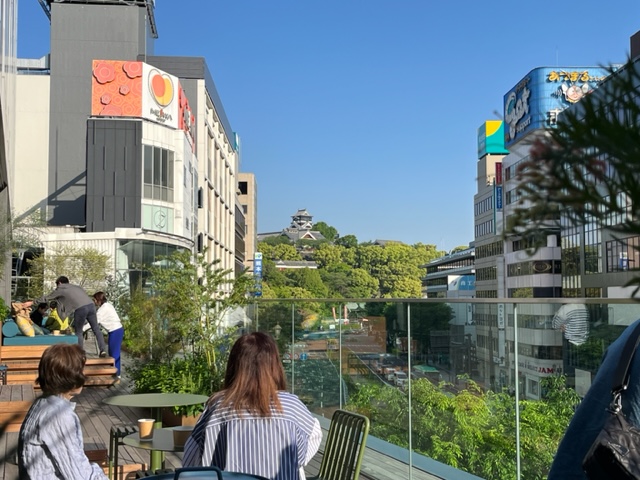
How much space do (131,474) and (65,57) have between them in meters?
59.4

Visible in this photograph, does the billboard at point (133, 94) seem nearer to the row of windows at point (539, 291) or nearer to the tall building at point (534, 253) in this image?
the tall building at point (534, 253)

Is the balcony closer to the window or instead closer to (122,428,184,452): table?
(122,428,184,452): table

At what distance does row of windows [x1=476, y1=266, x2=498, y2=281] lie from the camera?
12759 centimetres

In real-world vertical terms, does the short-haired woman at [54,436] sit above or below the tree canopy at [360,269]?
below

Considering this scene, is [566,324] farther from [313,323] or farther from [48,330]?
[48,330]

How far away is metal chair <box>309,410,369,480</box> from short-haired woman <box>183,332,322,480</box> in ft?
1.64

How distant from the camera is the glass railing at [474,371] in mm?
4445

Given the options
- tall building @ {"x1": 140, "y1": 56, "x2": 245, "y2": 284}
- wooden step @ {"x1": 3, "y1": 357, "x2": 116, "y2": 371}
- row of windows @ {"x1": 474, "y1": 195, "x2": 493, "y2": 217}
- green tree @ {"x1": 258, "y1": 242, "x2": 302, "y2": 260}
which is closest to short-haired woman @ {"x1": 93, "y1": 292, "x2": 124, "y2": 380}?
wooden step @ {"x1": 3, "y1": 357, "x2": 116, "y2": 371}

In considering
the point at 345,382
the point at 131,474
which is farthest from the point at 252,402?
the point at 345,382

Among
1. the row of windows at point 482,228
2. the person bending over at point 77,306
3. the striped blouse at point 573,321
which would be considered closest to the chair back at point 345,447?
the striped blouse at point 573,321

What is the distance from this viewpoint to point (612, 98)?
98 centimetres

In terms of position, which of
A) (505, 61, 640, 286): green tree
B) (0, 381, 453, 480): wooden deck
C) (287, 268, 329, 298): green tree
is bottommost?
(0, 381, 453, 480): wooden deck

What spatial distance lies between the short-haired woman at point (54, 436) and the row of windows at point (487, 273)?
411 feet

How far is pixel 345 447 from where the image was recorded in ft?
15.2
